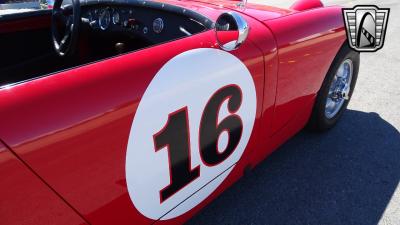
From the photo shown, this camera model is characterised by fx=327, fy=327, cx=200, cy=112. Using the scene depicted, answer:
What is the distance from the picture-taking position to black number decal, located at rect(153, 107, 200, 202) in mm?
1219

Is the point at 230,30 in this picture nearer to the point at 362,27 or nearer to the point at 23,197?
the point at 23,197

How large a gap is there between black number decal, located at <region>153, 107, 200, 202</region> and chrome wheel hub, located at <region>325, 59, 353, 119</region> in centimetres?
164

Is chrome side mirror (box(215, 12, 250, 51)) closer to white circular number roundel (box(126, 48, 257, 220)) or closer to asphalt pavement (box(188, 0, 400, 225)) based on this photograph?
white circular number roundel (box(126, 48, 257, 220))

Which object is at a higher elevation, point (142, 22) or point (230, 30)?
point (230, 30)

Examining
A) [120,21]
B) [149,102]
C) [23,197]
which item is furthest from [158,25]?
[23,197]

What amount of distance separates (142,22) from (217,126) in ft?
2.94

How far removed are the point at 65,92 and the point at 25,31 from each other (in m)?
1.62

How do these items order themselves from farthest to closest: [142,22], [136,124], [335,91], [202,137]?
1. [335,91]
2. [142,22]
3. [202,137]
4. [136,124]

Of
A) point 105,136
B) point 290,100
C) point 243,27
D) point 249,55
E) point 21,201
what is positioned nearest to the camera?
point 21,201

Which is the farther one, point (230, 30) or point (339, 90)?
point (339, 90)

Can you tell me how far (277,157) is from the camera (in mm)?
2428

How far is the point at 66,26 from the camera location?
2025 mm

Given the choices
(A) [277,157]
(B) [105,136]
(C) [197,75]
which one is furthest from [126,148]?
(A) [277,157]

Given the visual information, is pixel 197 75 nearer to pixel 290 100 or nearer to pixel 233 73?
pixel 233 73
